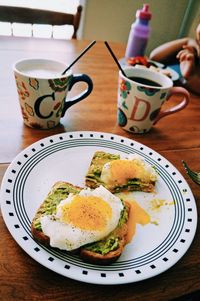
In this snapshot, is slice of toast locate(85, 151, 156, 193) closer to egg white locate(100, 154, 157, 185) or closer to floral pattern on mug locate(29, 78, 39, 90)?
egg white locate(100, 154, 157, 185)

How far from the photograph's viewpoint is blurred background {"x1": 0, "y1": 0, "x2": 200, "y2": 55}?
2703mm

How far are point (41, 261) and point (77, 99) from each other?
0.57 meters

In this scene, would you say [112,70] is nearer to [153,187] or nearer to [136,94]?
[136,94]

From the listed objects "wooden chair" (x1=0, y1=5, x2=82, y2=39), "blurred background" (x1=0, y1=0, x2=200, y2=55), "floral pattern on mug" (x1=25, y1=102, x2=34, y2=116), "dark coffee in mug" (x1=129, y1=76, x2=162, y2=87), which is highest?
"dark coffee in mug" (x1=129, y1=76, x2=162, y2=87)

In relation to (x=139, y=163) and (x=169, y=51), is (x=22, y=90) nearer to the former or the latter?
(x=139, y=163)

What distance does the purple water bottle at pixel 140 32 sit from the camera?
1.36 meters

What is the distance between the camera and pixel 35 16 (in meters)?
1.57

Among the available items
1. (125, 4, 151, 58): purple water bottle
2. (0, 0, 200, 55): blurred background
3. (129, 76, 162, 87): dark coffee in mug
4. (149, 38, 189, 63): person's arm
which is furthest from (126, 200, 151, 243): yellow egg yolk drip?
(0, 0, 200, 55): blurred background

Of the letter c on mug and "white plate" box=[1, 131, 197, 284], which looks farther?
the letter c on mug

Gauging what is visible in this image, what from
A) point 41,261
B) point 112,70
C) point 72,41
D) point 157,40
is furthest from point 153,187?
point 157,40

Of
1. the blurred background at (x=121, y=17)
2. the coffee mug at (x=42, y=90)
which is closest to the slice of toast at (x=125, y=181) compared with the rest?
the coffee mug at (x=42, y=90)

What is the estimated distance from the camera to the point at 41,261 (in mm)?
498

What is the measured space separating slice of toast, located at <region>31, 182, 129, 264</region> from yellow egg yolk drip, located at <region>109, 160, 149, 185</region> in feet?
0.26

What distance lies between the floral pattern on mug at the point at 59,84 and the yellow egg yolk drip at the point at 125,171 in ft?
0.86
